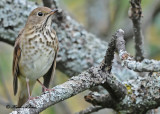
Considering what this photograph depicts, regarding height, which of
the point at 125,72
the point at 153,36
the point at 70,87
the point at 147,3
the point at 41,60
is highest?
the point at 147,3

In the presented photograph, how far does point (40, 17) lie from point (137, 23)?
126 centimetres

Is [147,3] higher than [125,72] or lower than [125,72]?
higher

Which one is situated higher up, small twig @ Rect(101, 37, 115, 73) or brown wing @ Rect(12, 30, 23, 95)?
brown wing @ Rect(12, 30, 23, 95)

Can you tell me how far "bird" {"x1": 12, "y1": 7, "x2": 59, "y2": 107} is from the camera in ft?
12.9

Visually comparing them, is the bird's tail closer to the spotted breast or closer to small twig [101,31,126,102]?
the spotted breast

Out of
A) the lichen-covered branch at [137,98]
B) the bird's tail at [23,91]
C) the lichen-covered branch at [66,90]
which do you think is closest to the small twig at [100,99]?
the lichen-covered branch at [137,98]

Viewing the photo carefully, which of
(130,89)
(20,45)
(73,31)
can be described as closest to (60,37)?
(73,31)

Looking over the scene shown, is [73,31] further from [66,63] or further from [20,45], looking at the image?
[20,45]

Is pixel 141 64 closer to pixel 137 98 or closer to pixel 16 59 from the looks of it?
pixel 137 98

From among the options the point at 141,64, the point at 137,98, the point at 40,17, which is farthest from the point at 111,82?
the point at 40,17

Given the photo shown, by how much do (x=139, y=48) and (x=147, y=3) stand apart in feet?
7.72

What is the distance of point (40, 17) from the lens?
4184 mm

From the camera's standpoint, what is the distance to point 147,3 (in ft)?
19.2

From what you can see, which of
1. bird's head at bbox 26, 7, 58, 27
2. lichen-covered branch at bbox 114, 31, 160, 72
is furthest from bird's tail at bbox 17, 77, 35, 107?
lichen-covered branch at bbox 114, 31, 160, 72
